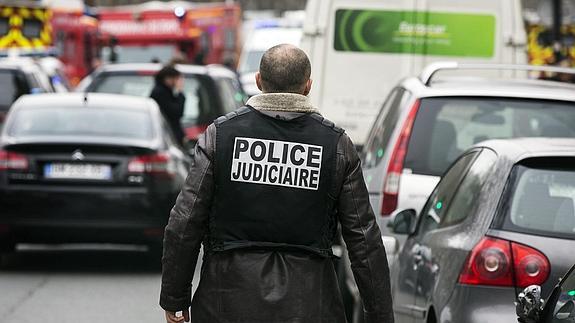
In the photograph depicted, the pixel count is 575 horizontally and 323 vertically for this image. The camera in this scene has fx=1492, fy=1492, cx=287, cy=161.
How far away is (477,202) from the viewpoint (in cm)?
661

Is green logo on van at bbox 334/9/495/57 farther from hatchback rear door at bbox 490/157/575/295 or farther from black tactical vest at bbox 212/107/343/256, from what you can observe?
black tactical vest at bbox 212/107/343/256

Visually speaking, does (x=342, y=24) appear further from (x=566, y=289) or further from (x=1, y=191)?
(x=566, y=289)

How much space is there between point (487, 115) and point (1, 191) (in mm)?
4687

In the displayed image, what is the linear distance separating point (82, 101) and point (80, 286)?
232cm

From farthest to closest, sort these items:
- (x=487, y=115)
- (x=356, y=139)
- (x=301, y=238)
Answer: (x=356, y=139), (x=487, y=115), (x=301, y=238)

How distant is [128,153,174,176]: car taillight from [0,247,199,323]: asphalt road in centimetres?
88

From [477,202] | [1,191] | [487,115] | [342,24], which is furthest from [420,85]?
[342,24]

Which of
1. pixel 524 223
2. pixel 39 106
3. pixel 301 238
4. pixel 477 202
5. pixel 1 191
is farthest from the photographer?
pixel 39 106

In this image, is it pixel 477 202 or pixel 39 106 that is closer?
pixel 477 202

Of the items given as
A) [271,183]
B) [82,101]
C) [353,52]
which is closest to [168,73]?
[353,52]

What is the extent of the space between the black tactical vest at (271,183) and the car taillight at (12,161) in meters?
7.56

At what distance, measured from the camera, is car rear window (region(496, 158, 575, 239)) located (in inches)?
242

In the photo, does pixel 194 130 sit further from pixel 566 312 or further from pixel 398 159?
pixel 566 312

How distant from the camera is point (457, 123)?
30.8 ft
